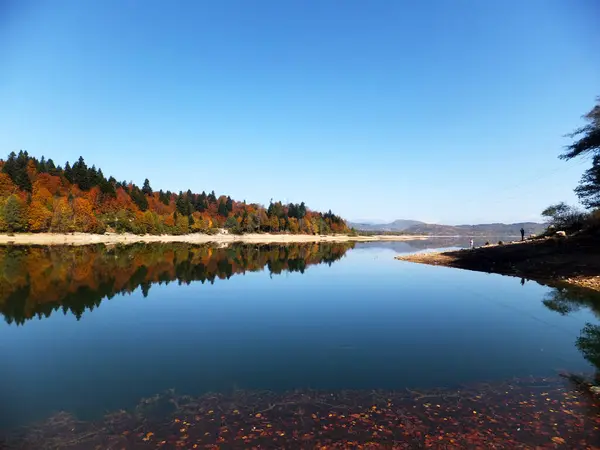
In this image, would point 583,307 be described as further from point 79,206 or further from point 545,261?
point 79,206

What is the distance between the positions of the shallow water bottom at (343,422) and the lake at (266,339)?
704mm

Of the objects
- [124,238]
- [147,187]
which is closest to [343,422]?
[124,238]

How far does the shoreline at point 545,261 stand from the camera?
117 ft

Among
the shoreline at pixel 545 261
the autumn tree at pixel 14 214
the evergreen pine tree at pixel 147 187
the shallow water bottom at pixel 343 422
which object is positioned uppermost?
the evergreen pine tree at pixel 147 187

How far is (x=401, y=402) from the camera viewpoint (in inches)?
428

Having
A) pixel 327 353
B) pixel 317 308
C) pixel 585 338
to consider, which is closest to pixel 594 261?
pixel 585 338

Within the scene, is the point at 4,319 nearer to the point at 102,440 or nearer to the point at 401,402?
the point at 102,440

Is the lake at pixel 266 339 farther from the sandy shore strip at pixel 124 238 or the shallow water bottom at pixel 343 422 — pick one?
the sandy shore strip at pixel 124 238

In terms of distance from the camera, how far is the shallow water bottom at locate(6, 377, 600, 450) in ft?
28.7

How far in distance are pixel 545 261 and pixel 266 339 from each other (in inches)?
1528

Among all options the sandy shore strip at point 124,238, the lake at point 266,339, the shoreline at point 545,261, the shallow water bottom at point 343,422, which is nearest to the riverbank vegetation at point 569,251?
the shoreline at point 545,261

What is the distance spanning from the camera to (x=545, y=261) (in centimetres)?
4259

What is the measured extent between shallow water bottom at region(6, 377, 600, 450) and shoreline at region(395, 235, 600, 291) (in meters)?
27.0

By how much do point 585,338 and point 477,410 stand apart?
37.4ft
